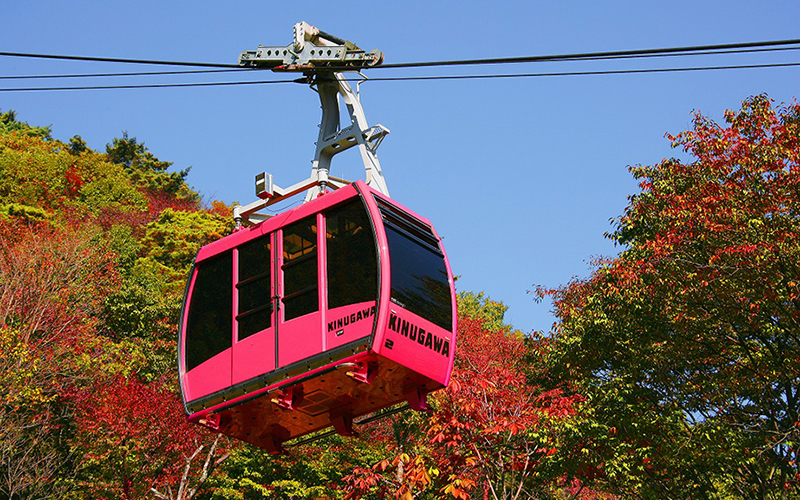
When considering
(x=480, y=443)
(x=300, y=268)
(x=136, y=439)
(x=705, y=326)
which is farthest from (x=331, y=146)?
(x=136, y=439)

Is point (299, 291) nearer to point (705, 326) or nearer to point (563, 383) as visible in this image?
point (705, 326)

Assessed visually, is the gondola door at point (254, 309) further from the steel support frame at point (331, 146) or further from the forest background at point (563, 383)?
the forest background at point (563, 383)

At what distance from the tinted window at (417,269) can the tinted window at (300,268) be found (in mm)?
854

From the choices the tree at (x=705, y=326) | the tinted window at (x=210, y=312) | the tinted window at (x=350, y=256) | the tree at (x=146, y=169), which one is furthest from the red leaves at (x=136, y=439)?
the tree at (x=146, y=169)

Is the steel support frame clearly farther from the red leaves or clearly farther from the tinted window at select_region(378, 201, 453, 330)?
the red leaves

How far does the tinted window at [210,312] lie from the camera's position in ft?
30.2

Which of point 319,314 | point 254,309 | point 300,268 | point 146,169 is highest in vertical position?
point 146,169

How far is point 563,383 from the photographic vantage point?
1881 centimetres

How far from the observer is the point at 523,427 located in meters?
14.2

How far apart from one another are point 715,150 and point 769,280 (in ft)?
10.4

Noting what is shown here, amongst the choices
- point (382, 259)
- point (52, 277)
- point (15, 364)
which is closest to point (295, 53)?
point (382, 259)

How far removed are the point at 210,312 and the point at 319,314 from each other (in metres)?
1.72

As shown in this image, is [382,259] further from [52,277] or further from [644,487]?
[52,277]

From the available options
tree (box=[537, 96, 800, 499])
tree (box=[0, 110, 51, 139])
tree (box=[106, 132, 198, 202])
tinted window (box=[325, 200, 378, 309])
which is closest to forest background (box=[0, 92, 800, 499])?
tree (box=[537, 96, 800, 499])
